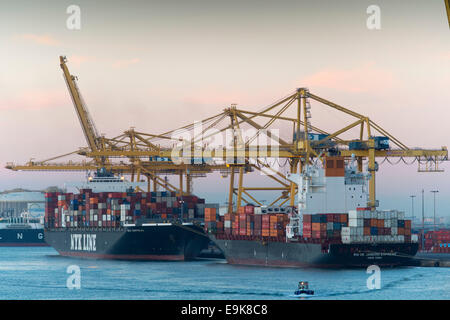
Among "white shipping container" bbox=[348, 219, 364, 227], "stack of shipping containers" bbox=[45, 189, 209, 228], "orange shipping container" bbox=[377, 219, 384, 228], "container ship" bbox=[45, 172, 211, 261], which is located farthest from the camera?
"stack of shipping containers" bbox=[45, 189, 209, 228]

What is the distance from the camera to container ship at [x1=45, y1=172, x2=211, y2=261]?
90375mm

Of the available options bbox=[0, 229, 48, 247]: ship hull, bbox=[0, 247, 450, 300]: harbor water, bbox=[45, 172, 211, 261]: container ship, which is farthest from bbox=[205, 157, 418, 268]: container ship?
bbox=[0, 229, 48, 247]: ship hull

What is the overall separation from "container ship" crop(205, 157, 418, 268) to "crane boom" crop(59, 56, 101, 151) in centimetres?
2924

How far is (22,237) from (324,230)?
279 ft

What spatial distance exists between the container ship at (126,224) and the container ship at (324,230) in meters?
8.56

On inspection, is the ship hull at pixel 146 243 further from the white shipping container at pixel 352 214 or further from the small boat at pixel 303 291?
the small boat at pixel 303 291

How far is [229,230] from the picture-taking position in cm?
8106

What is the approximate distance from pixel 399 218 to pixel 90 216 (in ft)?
132

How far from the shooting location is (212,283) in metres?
63.8

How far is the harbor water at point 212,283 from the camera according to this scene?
188ft

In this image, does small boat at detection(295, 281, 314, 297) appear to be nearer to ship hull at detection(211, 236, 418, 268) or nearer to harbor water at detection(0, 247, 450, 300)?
harbor water at detection(0, 247, 450, 300)

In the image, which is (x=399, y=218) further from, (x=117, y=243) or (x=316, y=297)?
(x=117, y=243)
